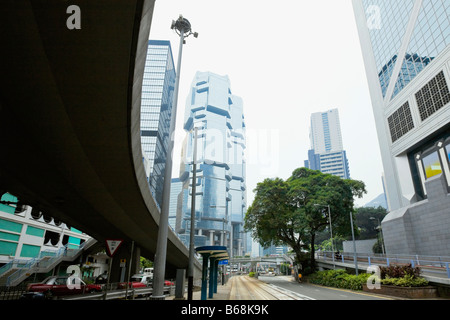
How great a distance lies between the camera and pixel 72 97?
6684mm

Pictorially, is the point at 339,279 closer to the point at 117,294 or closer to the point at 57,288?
the point at 117,294

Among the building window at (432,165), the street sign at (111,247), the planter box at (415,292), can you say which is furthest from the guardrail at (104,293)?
the building window at (432,165)

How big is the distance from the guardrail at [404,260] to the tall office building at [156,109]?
78.0m

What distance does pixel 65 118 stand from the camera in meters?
7.48

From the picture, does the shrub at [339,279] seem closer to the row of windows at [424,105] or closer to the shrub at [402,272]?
the shrub at [402,272]

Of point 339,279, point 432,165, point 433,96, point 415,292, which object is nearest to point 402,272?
point 415,292

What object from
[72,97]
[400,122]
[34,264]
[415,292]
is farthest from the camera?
[400,122]

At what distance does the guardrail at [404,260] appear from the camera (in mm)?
19683

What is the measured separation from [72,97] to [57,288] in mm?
12621

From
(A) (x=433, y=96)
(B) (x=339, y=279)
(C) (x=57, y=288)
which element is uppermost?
(A) (x=433, y=96)

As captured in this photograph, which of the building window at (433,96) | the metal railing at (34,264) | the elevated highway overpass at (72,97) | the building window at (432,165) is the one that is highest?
the building window at (433,96)
